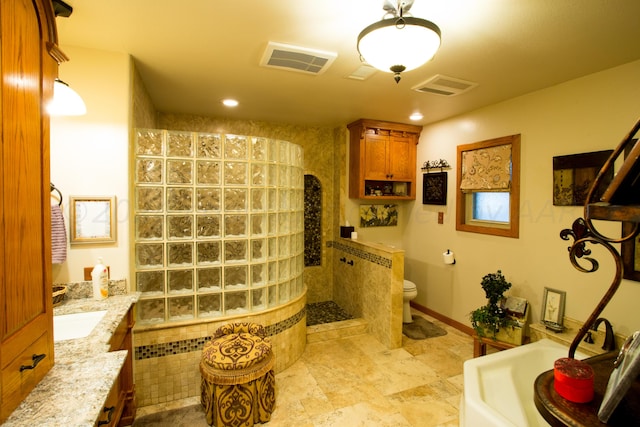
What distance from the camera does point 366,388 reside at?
2414 mm

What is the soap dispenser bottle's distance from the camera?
6.36ft

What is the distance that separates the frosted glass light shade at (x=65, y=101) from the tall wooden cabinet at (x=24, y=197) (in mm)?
656

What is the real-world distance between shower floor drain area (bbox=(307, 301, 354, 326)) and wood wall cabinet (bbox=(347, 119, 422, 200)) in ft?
4.57

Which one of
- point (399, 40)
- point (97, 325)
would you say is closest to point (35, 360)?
point (97, 325)

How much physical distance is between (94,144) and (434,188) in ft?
10.8

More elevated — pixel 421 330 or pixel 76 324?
pixel 76 324

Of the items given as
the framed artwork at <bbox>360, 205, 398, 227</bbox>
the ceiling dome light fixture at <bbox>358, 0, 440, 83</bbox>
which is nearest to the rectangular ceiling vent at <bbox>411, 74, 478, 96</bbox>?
the ceiling dome light fixture at <bbox>358, 0, 440, 83</bbox>

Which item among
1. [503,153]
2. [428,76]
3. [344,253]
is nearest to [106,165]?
[428,76]

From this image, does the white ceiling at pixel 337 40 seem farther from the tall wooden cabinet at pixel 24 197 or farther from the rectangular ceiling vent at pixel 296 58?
the tall wooden cabinet at pixel 24 197

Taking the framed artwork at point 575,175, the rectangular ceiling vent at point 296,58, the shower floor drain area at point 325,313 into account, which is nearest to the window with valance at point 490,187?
the framed artwork at point 575,175

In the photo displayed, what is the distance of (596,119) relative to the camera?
2.28 metres

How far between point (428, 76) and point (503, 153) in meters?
1.18

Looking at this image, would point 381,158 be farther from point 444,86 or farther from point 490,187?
point 444,86

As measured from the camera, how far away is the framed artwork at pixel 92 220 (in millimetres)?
1981
